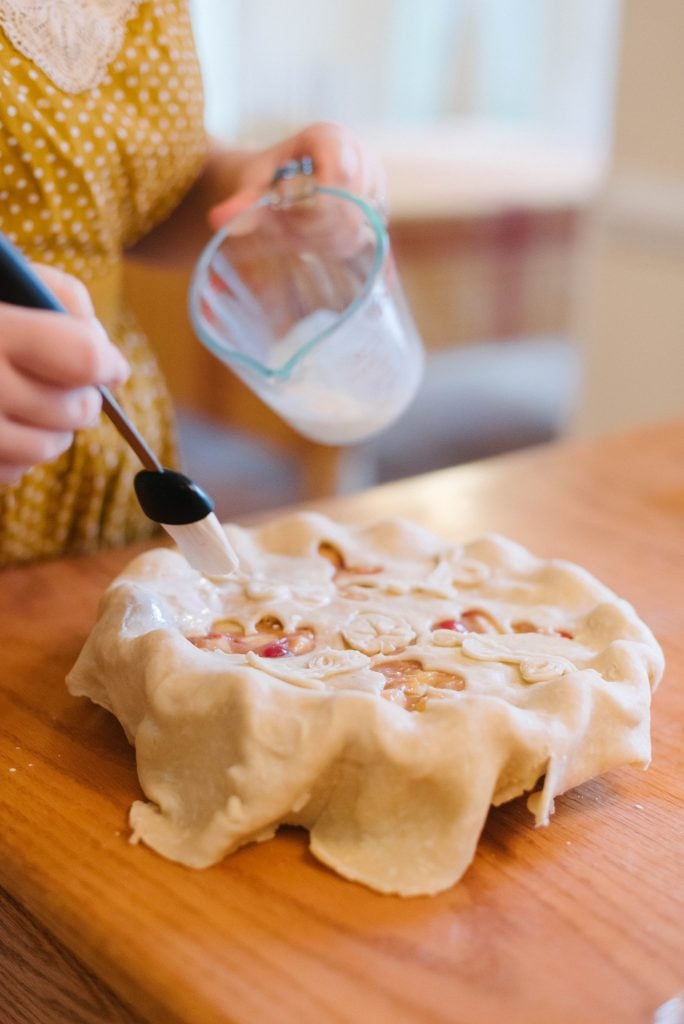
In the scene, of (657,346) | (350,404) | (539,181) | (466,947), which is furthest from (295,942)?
(539,181)

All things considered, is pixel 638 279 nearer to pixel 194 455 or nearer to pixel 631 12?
pixel 631 12

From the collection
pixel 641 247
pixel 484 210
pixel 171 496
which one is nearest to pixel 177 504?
pixel 171 496

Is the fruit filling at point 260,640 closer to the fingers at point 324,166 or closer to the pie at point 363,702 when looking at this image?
the pie at point 363,702

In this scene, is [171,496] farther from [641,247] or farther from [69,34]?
[641,247]

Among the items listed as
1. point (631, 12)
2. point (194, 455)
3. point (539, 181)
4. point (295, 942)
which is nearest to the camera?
point (295, 942)

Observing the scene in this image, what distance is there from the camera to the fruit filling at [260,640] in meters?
0.56

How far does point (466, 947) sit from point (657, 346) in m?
1.69

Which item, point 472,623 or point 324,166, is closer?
point 472,623

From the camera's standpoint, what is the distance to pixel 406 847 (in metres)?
0.46

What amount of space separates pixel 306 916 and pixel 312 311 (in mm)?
503

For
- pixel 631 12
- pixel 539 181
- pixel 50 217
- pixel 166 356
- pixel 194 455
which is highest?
pixel 50 217

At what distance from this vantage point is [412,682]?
527 mm

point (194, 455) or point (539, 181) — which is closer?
point (539, 181)

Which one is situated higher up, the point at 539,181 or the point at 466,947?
the point at 466,947
